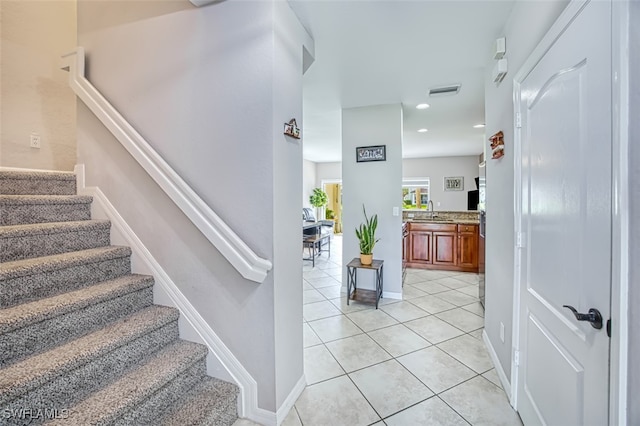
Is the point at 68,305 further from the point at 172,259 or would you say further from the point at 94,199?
the point at 94,199

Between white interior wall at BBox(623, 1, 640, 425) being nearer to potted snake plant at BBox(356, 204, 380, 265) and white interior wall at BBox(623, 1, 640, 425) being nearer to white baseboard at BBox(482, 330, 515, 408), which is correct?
white baseboard at BBox(482, 330, 515, 408)

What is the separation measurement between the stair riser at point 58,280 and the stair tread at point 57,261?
0.08ft

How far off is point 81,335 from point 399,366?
2.01m

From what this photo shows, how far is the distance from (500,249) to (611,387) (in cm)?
124

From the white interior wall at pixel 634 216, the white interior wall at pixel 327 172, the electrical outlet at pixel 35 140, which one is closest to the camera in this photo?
the white interior wall at pixel 634 216

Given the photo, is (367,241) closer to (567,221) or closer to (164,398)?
(567,221)

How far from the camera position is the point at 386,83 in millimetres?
2943

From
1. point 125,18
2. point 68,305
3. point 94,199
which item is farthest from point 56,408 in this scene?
point 125,18

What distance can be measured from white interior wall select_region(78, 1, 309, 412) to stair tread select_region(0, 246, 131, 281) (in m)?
0.21

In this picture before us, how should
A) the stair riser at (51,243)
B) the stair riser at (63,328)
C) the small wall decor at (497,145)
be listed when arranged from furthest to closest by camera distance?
the small wall decor at (497,145)
the stair riser at (51,243)
the stair riser at (63,328)

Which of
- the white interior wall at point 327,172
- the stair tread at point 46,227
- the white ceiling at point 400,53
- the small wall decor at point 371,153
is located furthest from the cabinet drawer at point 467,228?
the white interior wall at point 327,172

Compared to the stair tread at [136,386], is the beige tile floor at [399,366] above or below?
below

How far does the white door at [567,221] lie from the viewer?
883 mm

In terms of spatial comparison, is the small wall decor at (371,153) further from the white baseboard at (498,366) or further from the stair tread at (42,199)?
the stair tread at (42,199)
